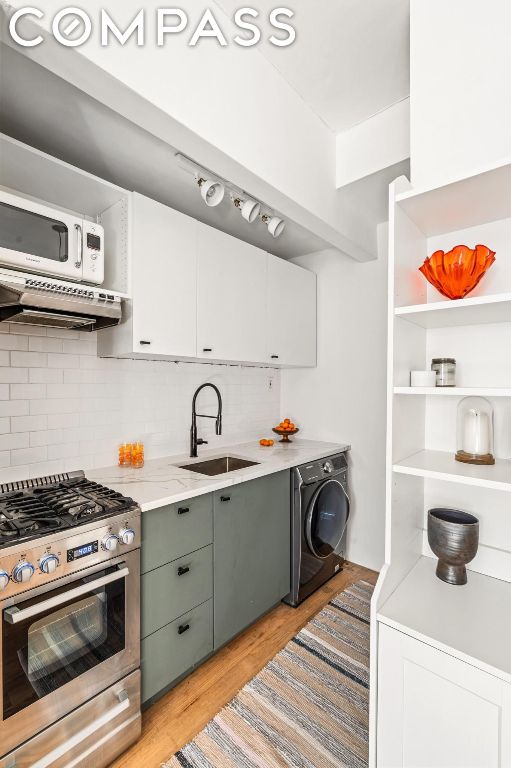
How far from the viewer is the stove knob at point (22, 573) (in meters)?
1.16

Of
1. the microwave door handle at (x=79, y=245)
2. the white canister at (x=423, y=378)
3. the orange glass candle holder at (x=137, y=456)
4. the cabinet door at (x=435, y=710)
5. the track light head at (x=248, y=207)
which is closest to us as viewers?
the cabinet door at (x=435, y=710)

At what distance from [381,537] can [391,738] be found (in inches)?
69.1

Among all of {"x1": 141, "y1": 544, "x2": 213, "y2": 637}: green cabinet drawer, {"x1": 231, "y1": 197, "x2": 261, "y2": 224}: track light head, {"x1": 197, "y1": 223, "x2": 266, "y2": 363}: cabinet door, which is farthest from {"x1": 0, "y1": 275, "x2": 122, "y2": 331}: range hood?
{"x1": 141, "y1": 544, "x2": 213, "y2": 637}: green cabinet drawer

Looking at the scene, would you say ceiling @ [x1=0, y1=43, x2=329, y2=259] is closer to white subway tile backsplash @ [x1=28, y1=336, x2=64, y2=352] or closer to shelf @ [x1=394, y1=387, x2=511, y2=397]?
white subway tile backsplash @ [x1=28, y1=336, x2=64, y2=352]

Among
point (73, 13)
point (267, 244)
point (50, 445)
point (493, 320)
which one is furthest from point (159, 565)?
point (267, 244)

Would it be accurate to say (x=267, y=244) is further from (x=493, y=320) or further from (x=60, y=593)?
(x=60, y=593)

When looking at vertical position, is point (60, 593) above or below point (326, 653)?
above

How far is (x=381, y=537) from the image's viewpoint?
109 inches

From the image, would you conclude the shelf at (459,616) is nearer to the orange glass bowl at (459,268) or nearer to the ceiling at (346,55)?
the orange glass bowl at (459,268)

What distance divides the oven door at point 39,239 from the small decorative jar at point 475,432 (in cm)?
165

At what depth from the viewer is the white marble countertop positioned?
1671 millimetres

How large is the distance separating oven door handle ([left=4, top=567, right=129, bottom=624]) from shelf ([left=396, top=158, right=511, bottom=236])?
1674 millimetres

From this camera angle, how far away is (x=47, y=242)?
59.8 inches

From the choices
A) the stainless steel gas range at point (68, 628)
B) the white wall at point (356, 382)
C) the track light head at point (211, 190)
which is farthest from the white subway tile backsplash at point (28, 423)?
the white wall at point (356, 382)
